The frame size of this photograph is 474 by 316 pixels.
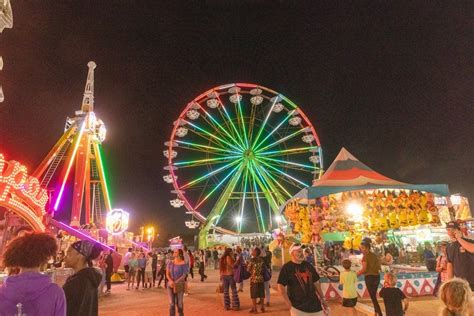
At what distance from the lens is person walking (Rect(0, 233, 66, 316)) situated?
6.68ft

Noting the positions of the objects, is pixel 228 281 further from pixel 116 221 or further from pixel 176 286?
pixel 116 221

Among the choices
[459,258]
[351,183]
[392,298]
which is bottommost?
[392,298]

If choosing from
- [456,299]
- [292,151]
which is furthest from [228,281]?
[292,151]

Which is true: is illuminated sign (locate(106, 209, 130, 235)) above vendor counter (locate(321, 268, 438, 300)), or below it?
above

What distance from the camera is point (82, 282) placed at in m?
2.50

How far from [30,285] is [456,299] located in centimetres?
263

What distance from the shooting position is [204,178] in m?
23.6

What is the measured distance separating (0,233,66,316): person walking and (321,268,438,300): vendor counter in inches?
303

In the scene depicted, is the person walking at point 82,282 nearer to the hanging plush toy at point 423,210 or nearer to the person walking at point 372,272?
the person walking at point 372,272

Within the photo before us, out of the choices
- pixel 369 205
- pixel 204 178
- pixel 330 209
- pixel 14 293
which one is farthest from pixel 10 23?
pixel 204 178

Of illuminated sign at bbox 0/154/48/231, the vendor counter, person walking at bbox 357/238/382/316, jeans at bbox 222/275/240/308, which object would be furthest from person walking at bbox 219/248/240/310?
illuminated sign at bbox 0/154/48/231

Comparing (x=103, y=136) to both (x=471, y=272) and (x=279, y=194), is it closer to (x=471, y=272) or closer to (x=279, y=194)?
(x=279, y=194)

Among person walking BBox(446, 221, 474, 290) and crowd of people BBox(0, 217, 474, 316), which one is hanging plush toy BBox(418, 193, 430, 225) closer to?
crowd of people BBox(0, 217, 474, 316)

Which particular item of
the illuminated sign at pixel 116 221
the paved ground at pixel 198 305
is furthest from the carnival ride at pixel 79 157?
the paved ground at pixel 198 305
